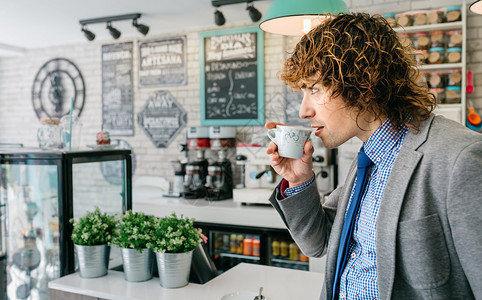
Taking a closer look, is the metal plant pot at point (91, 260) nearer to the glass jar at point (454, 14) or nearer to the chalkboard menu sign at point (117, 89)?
the glass jar at point (454, 14)

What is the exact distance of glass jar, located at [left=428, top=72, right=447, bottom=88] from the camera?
10.9 feet

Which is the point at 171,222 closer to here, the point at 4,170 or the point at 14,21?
the point at 4,170

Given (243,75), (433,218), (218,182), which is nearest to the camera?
(433,218)

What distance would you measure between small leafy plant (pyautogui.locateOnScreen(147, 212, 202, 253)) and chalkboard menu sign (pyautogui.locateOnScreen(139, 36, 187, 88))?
3480 mm

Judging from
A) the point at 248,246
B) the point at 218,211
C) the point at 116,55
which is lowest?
the point at 248,246

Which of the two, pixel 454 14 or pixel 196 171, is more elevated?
pixel 454 14

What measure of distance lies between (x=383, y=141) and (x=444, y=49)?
2658 millimetres

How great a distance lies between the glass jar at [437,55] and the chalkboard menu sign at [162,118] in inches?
110

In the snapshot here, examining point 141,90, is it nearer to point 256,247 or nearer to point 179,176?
point 179,176

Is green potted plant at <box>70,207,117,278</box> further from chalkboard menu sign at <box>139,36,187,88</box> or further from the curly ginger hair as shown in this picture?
chalkboard menu sign at <box>139,36,187,88</box>

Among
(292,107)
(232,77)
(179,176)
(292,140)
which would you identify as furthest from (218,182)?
(292,140)

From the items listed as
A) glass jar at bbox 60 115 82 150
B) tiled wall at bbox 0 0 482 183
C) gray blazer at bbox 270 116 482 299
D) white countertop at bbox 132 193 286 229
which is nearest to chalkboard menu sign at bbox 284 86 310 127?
tiled wall at bbox 0 0 482 183

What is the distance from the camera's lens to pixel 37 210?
265 centimetres

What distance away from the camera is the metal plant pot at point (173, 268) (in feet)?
5.78
